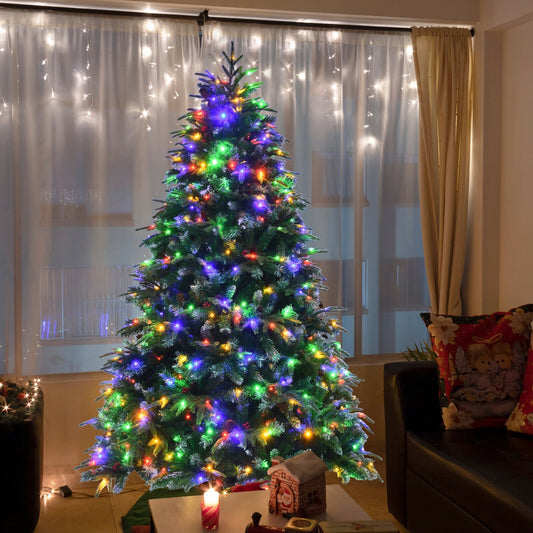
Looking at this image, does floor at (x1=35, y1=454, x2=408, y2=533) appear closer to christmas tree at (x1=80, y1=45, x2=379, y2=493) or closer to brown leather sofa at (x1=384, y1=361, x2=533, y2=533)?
christmas tree at (x1=80, y1=45, x2=379, y2=493)

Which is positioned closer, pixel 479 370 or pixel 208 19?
pixel 479 370

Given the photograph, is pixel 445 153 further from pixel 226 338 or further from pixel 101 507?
pixel 101 507

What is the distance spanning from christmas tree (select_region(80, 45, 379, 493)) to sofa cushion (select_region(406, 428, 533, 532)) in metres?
0.47

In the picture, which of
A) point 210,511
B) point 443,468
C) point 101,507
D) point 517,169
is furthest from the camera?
point 517,169

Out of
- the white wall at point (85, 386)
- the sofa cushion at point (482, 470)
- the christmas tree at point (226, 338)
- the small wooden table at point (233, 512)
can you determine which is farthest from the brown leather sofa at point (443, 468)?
the white wall at point (85, 386)

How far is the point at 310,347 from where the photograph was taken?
3232mm

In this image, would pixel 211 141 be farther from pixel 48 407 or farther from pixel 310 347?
pixel 48 407

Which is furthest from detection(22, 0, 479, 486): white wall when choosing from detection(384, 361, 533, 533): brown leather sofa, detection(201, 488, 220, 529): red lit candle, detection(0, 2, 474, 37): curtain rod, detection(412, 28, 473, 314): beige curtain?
detection(201, 488, 220, 529): red lit candle

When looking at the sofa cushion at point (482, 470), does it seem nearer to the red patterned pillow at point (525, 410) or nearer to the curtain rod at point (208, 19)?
the red patterned pillow at point (525, 410)

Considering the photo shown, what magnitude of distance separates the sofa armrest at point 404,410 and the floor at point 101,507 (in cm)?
21

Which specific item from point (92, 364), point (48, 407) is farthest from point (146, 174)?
point (48, 407)

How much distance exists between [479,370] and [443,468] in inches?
20.4

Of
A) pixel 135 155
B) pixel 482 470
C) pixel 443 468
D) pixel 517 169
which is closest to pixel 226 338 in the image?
pixel 443 468

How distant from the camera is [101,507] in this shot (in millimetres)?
3412
